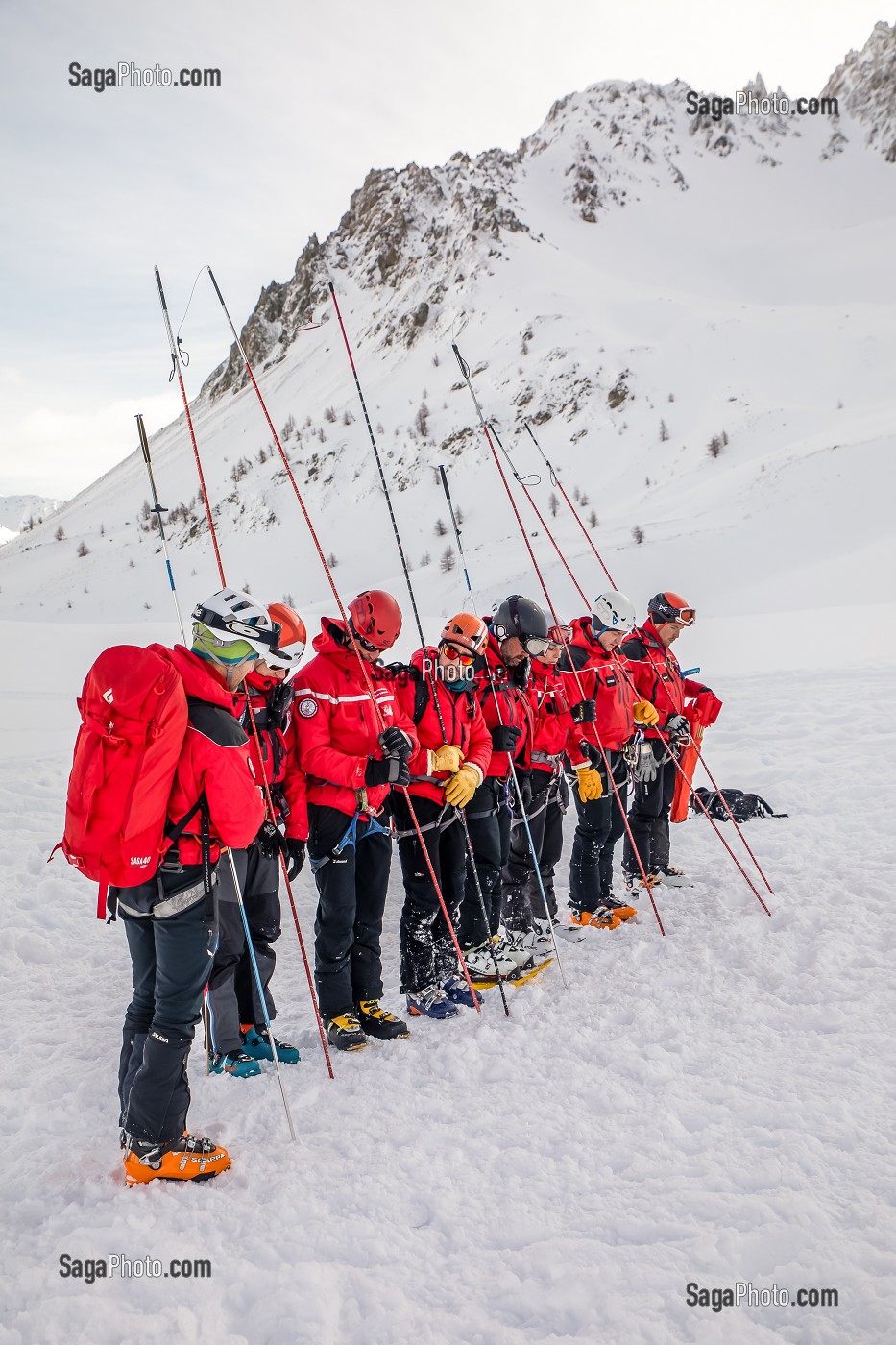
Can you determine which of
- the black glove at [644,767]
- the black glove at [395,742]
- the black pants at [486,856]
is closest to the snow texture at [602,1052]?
the black pants at [486,856]

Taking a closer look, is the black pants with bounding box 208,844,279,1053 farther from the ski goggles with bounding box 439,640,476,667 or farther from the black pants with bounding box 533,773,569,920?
the black pants with bounding box 533,773,569,920

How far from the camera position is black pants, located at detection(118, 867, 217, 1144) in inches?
127

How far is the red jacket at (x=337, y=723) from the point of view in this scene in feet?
14.3

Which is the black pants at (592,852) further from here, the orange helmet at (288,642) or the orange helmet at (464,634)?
the orange helmet at (288,642)

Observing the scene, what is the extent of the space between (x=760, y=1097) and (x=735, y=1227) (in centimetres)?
88

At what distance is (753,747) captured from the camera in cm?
966

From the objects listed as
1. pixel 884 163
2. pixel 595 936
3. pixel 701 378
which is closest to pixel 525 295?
pixel 701 378

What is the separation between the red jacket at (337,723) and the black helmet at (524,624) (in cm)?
113

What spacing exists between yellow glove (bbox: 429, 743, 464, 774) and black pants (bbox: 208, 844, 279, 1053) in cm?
107

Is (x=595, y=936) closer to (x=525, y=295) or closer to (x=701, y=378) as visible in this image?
(x=701, y=378)

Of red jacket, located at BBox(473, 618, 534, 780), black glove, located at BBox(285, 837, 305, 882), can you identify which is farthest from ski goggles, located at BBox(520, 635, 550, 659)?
black glove, located at BBox(285, 837, 305, 882)

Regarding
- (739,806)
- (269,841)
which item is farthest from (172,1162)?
(739,806)

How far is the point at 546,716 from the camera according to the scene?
19.4 feet

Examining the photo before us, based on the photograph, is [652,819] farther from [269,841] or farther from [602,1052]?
[269,841]
